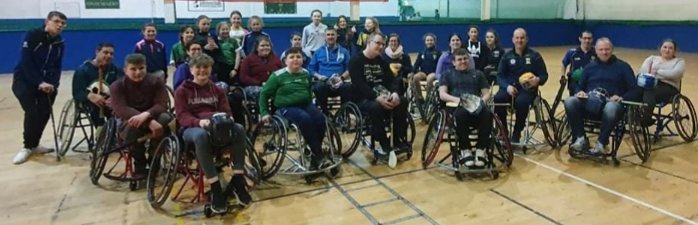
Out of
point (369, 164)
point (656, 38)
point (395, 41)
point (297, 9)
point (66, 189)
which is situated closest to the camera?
point (66, 189)

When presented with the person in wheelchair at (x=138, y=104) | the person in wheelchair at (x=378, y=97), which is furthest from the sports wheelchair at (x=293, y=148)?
the person in wheelchair at (x=138, y=104)

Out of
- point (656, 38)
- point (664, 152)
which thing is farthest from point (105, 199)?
point (656, 38)

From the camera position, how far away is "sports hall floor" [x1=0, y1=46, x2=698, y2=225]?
111 inches

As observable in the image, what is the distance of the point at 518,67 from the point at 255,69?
2.01 metres

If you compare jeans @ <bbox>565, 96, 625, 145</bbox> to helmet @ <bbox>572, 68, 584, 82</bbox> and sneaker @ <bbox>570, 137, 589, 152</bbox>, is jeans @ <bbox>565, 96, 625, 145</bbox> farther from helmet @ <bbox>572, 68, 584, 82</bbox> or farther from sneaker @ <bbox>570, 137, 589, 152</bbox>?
helmet @ <bbox>572, 68, 584, 82</bbox>

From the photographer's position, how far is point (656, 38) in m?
12.9

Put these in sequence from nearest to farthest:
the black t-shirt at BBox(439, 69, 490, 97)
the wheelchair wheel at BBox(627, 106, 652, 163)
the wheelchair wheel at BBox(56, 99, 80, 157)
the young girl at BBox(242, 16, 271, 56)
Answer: the wheelchair wheel at BBox(627, 106, 652, 163) → the black t-shirt at BBox(439, 69, 490, 97) → the wheelchair wheel at BBox(56, 99, 80, 157) → the young girl at BBox(242, 16, 271, 56)

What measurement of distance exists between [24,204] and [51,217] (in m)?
0.32

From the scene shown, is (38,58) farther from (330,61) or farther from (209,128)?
(330,61)

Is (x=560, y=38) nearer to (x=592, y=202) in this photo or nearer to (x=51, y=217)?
(x=592, y=202)

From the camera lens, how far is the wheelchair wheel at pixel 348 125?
12.2ft

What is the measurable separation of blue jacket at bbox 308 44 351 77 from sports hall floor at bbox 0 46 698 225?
1.06 m

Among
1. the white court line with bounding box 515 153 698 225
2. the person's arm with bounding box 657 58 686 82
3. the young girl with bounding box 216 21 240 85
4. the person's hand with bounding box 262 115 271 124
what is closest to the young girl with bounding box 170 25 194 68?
the young girl with bounding box 216 21 240 85

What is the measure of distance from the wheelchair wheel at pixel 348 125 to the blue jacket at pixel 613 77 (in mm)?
1643
